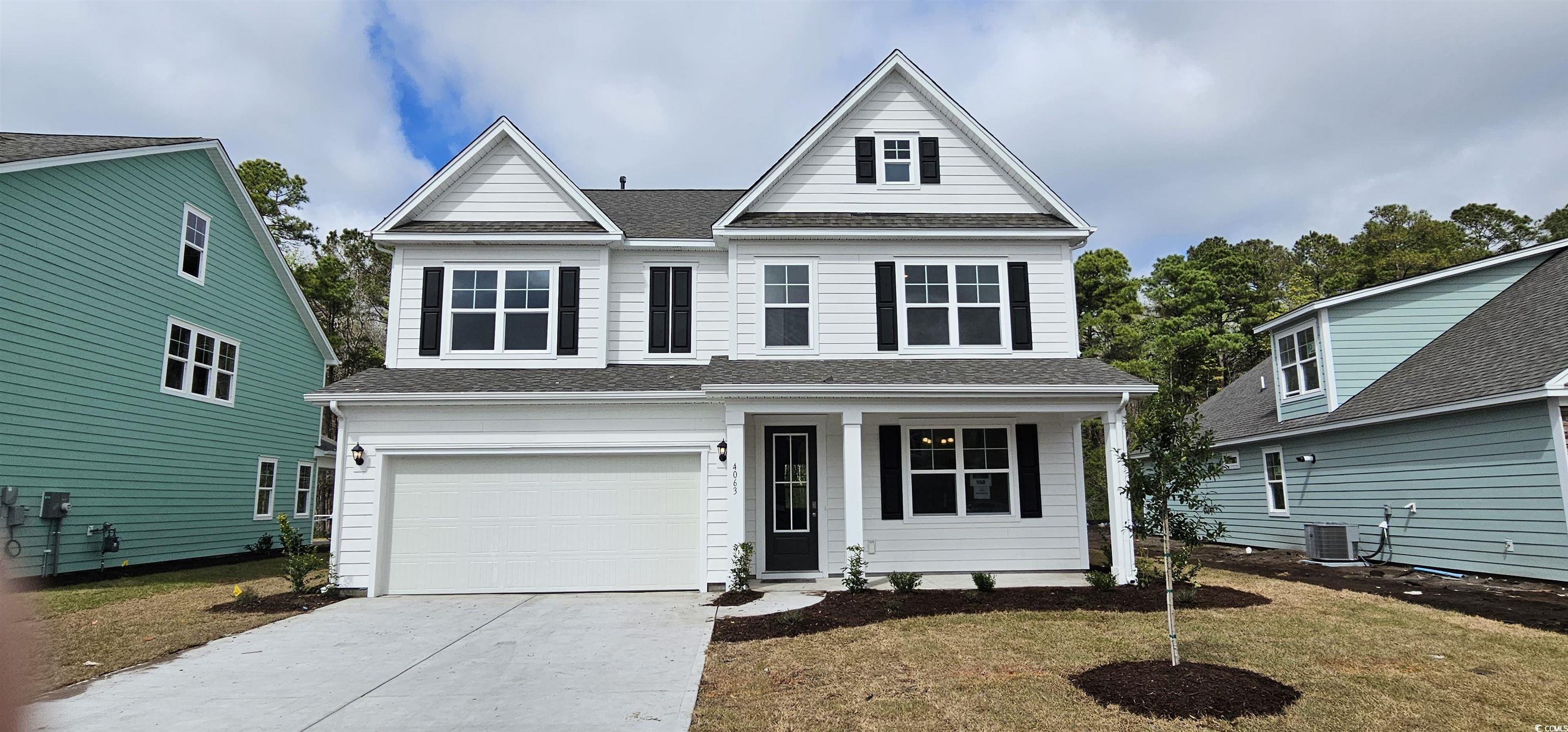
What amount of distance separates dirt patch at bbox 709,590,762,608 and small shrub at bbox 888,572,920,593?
Answer: 1797 millimetres

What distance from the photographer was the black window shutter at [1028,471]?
42.1ft

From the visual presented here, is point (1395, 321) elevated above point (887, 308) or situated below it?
above

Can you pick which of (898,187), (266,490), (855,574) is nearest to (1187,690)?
(855,574)

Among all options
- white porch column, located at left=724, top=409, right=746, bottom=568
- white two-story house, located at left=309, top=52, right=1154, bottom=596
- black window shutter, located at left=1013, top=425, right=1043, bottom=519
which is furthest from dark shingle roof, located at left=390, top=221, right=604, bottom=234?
black window shutter, located at left=1013, top=425, right=1043, bottom=519

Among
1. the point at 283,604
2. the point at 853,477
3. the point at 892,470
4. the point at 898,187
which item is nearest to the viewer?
the point at 283,604

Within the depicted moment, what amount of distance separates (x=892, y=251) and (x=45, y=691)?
1109 cm

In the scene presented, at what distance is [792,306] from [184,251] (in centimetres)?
1209

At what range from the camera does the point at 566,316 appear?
1300 cm

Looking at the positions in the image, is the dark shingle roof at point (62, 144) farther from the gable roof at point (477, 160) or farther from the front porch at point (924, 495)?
the front porch at point (924, 495)

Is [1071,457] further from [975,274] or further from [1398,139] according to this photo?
[1398,139]

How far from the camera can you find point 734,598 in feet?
35.3

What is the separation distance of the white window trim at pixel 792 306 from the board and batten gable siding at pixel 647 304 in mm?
611

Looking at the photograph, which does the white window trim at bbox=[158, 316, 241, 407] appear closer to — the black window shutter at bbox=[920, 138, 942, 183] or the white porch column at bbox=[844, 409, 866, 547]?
the white porch column at bbox=[844, 409, 866, 547]

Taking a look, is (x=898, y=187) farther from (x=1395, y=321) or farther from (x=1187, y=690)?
(x=1395, y=321)
